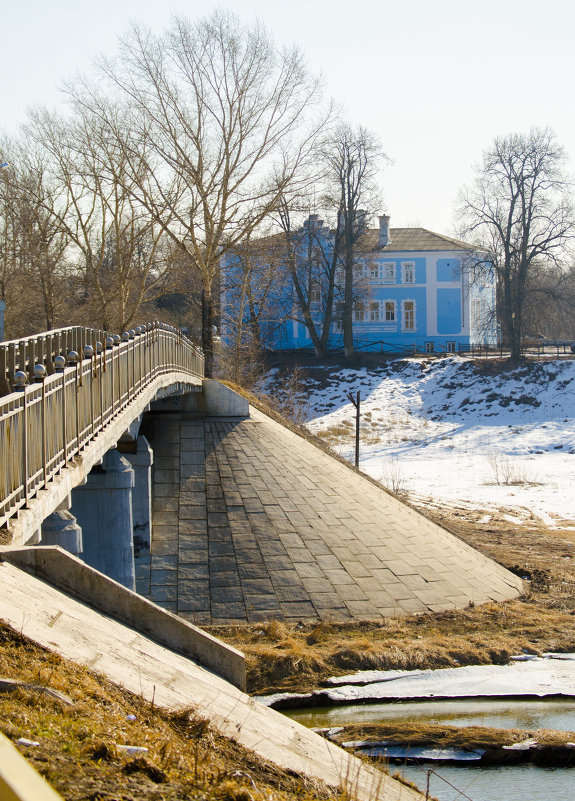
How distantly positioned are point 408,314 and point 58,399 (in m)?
51.7

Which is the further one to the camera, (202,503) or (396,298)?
(396,298)

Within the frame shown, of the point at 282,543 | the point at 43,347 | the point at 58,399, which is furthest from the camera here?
the point at 282,543

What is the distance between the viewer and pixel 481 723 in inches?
432

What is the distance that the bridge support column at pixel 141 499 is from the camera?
16422 mm

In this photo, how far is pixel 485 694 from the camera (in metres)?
12.2

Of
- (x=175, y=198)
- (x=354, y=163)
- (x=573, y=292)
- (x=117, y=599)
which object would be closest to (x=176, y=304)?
(x=354, y=163)

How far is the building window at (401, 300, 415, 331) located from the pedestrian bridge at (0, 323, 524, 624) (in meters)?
35.7

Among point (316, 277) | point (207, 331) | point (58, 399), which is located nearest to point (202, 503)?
point (58, 399)

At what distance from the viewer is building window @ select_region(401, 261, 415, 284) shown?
191 feet

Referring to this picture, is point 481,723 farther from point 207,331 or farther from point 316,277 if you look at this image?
point 316,277

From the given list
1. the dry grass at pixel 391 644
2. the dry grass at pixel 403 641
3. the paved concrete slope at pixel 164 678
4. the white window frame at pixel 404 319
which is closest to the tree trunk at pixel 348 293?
the white window frame at pixel 404 319

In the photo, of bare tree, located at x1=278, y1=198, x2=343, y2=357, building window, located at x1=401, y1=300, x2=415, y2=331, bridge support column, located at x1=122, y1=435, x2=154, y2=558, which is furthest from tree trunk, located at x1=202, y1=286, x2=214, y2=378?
building window, located at x1=401, y1=300, x2=415, y2=331

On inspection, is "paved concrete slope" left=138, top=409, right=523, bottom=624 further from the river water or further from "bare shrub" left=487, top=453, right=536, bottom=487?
"bare shrub" left=487, top=453, right=536, bottom=487

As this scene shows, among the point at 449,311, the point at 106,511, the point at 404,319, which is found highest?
the point at 449,311
